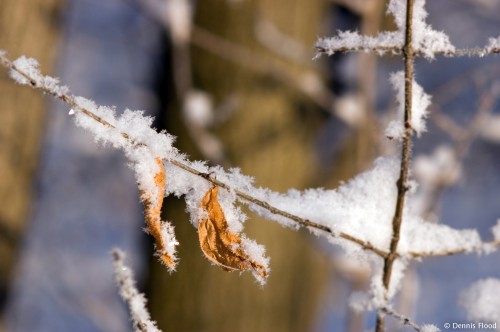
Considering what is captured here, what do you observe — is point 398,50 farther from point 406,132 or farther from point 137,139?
point 137,139

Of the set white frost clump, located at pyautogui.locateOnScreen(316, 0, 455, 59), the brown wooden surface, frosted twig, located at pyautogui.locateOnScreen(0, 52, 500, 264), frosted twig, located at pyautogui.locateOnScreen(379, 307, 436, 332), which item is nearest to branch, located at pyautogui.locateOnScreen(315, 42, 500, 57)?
white frost clump, located at pyautogui.locateOnScreen(316, 0, 455, 59)

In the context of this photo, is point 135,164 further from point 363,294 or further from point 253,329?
point 253,329

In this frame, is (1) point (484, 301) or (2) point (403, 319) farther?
(1) point (484, 301)

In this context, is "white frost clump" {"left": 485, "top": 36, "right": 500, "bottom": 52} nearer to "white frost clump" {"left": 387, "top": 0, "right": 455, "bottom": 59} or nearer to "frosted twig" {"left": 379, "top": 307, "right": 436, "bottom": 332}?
"white frost clump" {"left": 387, "top": 0, "right": 455, "bottom": 59}

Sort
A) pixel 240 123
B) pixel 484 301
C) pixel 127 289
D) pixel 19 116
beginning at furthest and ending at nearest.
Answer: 1. pixel 240 123
2. pixel 19 116
3. pixel 484 301
4. pixel 127 289

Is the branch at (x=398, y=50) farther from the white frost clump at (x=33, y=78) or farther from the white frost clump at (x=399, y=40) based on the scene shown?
the white frost clump at (x=33, y=78)

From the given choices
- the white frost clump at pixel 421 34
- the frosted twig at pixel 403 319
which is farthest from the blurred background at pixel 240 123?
the white frost clump at pixel 421 34

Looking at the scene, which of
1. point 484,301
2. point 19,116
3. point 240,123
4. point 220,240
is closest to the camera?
point 220,240

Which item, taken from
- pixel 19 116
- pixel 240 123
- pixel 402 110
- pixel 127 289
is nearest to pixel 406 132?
pixel 402 110
